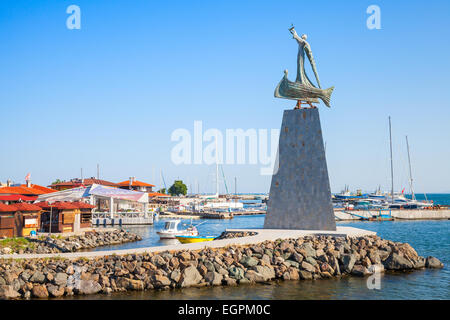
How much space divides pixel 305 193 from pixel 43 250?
18633 mm

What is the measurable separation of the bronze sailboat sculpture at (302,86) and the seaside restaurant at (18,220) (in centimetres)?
2164

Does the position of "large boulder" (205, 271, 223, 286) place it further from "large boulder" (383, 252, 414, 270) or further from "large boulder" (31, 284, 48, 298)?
"large boulder" (383, 252, 414, 270)

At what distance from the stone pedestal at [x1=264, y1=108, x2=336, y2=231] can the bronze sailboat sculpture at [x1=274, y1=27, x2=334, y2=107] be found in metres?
1.08

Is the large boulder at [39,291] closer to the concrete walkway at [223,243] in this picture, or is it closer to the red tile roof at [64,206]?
the concrete walkway at [223,243]

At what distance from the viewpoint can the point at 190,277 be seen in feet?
66.9

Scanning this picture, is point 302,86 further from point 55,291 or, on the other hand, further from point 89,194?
point 89,194

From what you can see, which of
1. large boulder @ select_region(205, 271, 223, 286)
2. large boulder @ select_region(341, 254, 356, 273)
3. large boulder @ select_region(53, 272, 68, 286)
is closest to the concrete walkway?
large boulder @ select_region(53, 272, 68, 286)

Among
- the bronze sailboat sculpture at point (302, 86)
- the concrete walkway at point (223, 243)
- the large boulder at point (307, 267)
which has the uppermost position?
the bronze sailboat sculpture at point (302, 86)

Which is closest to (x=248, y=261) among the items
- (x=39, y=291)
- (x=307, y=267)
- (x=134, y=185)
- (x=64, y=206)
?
(x=307, y=267)

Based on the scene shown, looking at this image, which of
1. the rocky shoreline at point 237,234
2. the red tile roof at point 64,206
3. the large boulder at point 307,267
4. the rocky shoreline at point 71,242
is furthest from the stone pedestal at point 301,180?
the red tile roof at point 64,206

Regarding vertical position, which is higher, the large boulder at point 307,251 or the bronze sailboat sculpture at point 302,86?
the bronze sailboat sculpture at point 302,86

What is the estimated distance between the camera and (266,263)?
22844mm

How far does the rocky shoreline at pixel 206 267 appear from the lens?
19109mm
